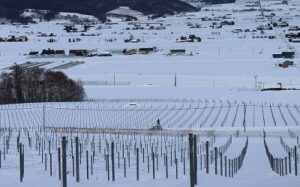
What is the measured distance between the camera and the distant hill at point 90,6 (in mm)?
73625

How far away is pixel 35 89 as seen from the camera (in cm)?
1393

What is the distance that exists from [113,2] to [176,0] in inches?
359

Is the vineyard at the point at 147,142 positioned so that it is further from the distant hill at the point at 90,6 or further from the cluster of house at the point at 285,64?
the distant hill at the point at 90,6

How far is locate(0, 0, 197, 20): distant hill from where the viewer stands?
242 ft

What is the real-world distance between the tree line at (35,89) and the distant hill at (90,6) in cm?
5390

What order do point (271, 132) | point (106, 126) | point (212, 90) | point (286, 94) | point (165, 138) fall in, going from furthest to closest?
point (212, 90), point (286, 94), point (106, 126), point (271, 132), point (165, 138)

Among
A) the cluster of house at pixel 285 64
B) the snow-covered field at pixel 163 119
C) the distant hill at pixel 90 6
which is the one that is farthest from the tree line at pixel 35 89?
the distant hill at pixel 90 6

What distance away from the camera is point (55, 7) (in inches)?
3093

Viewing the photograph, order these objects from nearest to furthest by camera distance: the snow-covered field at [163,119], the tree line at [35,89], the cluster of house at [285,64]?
the snow-covered field at [163,119] → the tree line at [35,89] → the cluster of house at [285,64]

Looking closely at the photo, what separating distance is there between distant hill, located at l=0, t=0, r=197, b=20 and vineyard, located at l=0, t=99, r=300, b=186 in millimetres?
56300

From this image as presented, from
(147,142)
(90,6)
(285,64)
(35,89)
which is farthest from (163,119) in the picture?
(90,6)

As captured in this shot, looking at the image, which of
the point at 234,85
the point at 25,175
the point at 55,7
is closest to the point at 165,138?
the point at 25,175

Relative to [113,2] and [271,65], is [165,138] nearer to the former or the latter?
[271,65]

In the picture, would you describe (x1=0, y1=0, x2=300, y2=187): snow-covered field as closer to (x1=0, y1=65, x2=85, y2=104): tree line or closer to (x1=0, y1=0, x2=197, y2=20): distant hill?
(x1=0, y1=65, x2=85, y2=104): tree line
